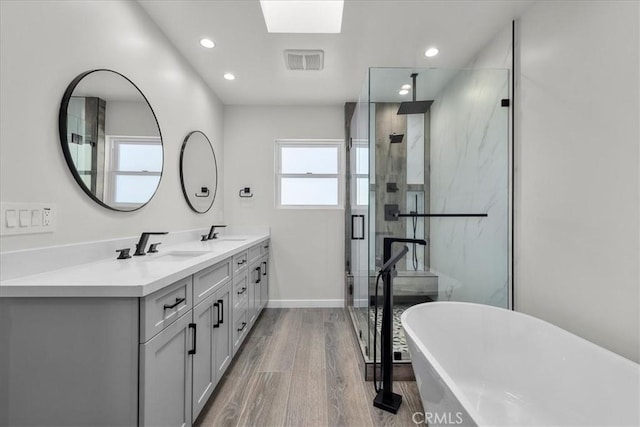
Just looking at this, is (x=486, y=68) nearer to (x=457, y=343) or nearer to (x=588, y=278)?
(x=588, y=278)

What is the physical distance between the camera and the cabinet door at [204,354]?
1465 mm

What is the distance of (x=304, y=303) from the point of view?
351 centimetres

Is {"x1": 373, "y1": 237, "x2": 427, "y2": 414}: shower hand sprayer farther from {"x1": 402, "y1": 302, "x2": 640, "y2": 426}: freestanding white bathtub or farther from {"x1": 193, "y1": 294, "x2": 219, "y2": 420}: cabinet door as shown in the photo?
{"x1": 193, "y1": 294, "x2": 219, "y2": 420}: cabinet door

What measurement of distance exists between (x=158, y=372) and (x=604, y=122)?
7.71 ft

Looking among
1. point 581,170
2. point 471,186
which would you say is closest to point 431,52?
point 471,186

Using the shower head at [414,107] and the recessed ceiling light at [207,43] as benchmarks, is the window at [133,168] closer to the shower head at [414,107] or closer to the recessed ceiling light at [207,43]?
the recessed ceiling light at [207,43]

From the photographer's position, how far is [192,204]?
105 inches

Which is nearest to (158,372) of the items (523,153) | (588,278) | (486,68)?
(588,278)

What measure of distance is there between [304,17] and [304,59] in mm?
381

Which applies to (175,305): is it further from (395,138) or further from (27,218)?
(395,138)

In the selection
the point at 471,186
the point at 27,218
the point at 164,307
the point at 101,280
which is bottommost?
the point at 164,307

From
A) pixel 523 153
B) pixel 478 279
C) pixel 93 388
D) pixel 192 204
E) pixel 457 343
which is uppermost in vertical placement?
pixel 523 153

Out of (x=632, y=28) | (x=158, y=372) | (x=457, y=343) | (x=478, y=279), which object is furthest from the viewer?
(x=478, y=279)

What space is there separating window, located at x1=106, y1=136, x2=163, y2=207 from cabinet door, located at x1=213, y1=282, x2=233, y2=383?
0.83 m
